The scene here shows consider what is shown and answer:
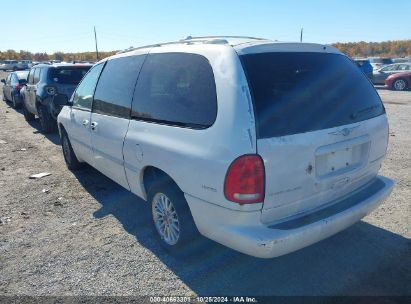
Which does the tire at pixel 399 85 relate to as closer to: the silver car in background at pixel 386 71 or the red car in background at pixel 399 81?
the red car in background at pixel 399 81

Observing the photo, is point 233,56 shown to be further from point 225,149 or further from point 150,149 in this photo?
point 150,149

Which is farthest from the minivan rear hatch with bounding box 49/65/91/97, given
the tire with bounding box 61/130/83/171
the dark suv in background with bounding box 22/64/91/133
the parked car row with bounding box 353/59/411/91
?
the parked car row with bounding box 353/59/411/91

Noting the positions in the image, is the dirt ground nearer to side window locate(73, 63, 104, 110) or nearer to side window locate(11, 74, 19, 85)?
side window locate(73, 63, 104, 110)

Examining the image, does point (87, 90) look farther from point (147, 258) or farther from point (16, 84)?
point (16, 84)

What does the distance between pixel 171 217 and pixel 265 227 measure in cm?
108

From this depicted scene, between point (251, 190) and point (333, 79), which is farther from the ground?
point (333, 79)

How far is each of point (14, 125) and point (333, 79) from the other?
35.9 feet

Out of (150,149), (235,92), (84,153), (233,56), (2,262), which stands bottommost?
(2,262)

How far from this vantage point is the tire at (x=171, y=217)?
3107 millimetres

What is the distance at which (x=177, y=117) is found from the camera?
9.75 ft

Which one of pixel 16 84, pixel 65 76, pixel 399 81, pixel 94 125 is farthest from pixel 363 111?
pixel 399 81

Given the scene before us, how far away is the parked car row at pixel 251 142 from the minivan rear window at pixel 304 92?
10 millimetres

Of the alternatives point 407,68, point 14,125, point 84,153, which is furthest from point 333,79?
point 407,68

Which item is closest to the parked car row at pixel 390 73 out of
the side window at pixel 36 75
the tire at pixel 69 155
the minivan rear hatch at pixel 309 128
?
the side window at pixel 36 75
